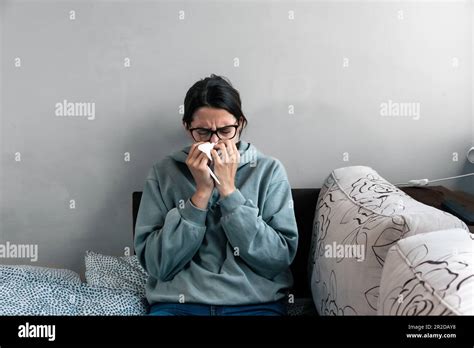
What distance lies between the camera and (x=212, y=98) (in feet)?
3.59

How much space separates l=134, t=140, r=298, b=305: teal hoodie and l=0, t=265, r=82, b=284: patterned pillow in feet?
0.76

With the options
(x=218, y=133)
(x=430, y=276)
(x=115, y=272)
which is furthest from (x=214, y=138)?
(x=430, y=276)

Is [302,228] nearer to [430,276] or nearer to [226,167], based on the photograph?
[226,167]

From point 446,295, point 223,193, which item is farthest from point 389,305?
point 223,193

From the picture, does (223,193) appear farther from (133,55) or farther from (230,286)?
(133,55)

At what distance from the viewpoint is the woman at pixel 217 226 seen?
102cm

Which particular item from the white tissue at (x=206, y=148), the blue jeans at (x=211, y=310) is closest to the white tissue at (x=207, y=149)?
the white tissue at (x=206, y=148)

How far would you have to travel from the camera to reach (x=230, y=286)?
1.03m

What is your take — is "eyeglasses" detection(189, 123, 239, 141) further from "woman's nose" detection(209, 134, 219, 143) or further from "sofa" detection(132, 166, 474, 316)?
"sofa" detection(132, 166, 474, 316)

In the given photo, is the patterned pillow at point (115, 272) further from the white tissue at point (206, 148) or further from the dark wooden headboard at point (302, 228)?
the white tissue at point (206, 148)

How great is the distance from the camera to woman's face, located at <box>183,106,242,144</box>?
108cm

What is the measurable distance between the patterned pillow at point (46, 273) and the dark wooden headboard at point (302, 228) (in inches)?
7.4
